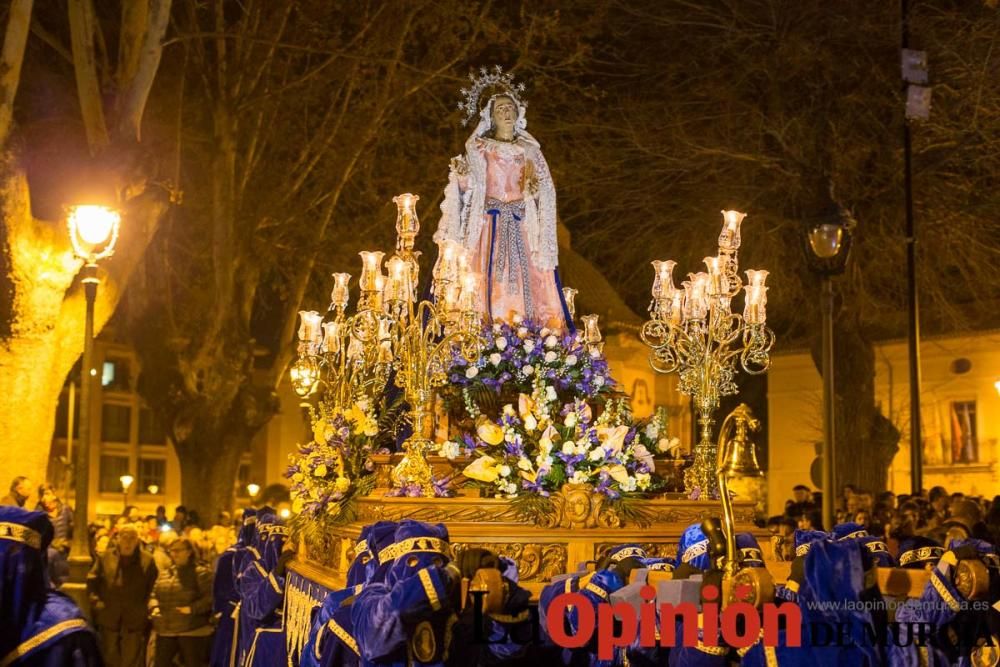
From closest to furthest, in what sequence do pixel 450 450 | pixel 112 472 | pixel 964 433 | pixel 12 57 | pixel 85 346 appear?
pixel 450 450 → pixel 85 346 → pixel 12 57 → pixel 964 433 → pixel 112 472

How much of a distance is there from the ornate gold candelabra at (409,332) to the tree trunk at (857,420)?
1270 cm

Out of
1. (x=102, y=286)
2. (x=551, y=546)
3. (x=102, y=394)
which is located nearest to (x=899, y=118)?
(x=102, y=286)

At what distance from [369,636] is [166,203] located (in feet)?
36.3

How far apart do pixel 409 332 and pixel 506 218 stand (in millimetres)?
2245

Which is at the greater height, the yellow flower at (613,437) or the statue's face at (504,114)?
the statue's face at (504,114)

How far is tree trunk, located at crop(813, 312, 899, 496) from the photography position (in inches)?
915

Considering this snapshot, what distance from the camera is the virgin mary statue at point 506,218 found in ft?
41.0

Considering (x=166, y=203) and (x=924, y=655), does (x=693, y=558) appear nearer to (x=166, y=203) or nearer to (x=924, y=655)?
(x=924, y=655)

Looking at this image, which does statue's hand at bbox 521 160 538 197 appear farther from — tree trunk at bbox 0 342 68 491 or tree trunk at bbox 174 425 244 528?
tree trunk at bbox 174 425 244 528

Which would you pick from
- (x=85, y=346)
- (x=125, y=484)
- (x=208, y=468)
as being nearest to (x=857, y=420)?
(x=208, y=468)

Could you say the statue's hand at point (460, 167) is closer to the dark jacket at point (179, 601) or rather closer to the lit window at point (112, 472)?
the dark jacket at point (179, 601)

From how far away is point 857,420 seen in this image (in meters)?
23.4

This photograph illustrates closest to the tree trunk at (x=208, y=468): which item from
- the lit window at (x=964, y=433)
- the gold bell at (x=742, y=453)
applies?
the gold bell at (x=742, y=453)

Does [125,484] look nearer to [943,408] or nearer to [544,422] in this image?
[943,408]
